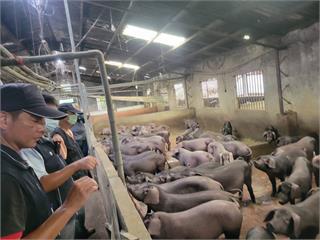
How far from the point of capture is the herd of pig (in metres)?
3.21

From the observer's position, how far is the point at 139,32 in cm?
827

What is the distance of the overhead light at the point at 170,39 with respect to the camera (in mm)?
8405

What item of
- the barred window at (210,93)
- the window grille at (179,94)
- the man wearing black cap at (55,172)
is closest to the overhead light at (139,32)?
the barred window at (210,93)

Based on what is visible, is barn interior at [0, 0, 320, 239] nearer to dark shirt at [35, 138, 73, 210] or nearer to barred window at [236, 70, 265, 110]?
barred window at [236, 70, 265, 110]

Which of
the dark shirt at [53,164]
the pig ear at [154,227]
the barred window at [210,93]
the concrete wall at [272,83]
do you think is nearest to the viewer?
the dark shirt at [53,164]

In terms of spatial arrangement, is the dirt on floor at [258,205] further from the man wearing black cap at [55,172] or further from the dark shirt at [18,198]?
the dark shirt at [18,198]

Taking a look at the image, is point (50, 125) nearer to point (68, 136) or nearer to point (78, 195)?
point (68, 136)

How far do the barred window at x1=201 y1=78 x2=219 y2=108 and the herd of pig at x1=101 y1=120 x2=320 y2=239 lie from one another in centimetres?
461

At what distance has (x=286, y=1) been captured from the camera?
5.21 meters

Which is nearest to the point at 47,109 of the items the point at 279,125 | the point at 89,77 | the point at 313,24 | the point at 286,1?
the point at 286,1

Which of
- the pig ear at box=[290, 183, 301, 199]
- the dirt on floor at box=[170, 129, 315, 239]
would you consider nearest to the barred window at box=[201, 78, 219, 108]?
the dirt on floor at box=[170, 129, 315, 239]

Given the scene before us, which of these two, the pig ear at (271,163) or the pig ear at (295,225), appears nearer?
the pig ear at (295,225)

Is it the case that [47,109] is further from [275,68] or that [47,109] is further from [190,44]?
[190,44]

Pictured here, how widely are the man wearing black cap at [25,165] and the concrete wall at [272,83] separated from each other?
598cm
